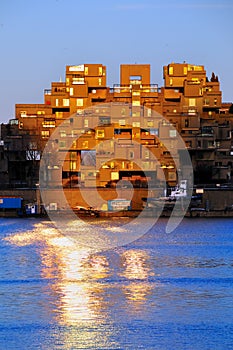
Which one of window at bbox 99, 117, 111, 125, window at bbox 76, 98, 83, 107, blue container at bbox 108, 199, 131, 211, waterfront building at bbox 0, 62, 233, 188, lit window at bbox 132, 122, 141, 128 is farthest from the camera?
window at bbox 76, 98, 83, 107

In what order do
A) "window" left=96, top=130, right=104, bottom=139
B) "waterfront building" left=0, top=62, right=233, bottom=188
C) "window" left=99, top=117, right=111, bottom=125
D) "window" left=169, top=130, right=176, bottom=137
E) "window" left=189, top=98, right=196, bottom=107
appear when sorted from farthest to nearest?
"window" left=189, top=98, right=196, bottom=107 → "window" left=169, top=130, right=176, bottom=137 → "window" left=99, top=117, right=111, bottom=125 → "window" left=96, top=130, right=104, bottom=139 → "waterfront building" left=0, top=62, right=233, bottom=188

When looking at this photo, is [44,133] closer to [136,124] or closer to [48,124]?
[48,124]

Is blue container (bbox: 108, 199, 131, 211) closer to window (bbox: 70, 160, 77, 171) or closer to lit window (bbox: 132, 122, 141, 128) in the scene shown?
window (bbox: 70, 160, 77, 171)

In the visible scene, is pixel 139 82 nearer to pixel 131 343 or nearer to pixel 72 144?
pixel 72 144

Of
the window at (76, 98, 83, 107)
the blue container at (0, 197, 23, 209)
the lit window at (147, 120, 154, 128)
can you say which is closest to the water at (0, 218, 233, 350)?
the blue container at (0, 197, 23, 209)

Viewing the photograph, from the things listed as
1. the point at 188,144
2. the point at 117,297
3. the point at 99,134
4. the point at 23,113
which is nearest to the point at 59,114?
the point at 23,113

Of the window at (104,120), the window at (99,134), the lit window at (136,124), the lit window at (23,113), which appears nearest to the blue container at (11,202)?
the window at (99,134)

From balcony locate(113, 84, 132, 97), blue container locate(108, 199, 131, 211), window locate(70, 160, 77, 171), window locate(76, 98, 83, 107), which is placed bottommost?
blue container locate(108, 199, 131, 211)

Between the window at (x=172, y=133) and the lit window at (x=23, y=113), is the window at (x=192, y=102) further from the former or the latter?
the lit window at (x=23, y=113)

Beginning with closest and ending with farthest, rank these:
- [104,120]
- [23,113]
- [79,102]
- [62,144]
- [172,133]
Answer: [62,144]
[104,120]
[172,133]
[79,102]
[23,113]

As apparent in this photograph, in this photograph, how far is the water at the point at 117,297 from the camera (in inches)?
636

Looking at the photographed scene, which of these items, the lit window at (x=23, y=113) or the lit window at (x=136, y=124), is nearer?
the lit window at (x=136, y=124)

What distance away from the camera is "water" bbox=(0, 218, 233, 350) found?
1616 centimetres

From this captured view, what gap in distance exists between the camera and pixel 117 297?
20.1 metres
